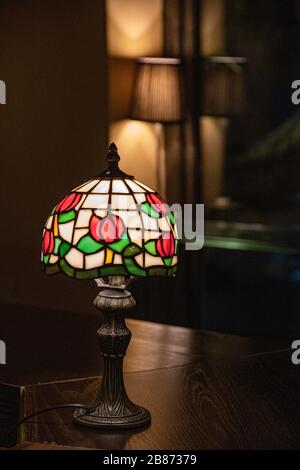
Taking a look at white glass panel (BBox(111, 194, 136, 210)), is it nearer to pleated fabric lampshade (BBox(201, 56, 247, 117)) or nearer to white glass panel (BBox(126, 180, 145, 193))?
white glass panel (BBox(126, 180, 145, 193))

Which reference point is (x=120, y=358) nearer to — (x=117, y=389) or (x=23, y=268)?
(x=117, y=389)

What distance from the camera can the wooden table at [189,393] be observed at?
1.98 metres

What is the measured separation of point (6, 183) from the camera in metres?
5.47

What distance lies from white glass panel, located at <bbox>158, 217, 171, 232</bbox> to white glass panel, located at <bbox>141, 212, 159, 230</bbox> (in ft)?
0.05

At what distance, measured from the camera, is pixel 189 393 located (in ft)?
7.67

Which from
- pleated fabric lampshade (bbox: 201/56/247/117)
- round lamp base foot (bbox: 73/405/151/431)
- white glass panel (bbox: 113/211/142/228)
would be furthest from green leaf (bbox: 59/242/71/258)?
pleated fabric lampshade (bbox: 201/56/247/117)

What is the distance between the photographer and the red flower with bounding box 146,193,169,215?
6.63 ft

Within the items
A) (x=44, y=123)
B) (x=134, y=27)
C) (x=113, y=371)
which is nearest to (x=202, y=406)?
(x=113, y=371)

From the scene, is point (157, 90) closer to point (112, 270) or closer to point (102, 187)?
point (102, 187)

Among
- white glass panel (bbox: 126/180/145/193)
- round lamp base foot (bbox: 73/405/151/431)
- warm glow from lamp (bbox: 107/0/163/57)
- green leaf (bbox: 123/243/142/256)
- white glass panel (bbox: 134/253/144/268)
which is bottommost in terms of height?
round lamp base foot (bbox: 73/405/151/431)

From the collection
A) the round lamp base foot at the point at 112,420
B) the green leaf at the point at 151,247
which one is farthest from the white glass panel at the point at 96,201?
the round lamp base foot at the point at 112,420

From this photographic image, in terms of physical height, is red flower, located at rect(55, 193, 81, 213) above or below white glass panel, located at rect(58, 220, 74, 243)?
above

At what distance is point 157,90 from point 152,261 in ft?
9.58
